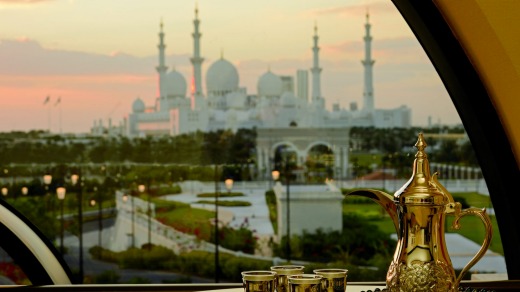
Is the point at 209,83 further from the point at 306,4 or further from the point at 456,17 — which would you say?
the point at 456,17

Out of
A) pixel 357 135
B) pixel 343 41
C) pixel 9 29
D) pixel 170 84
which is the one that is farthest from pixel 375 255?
pixel 9 29

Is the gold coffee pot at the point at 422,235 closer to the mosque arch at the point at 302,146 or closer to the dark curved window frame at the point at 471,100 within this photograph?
the dark curved window frame at the point at 471,100

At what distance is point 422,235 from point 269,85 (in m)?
23.2

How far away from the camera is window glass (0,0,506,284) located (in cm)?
2130

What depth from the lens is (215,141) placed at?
24.7 meters

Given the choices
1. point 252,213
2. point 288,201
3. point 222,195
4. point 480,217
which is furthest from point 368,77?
point 480,217

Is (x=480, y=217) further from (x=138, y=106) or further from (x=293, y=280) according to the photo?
(x=138, y=106)

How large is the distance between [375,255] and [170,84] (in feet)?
24.7

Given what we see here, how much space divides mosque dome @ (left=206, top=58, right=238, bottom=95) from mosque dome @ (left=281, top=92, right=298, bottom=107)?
1741 millimetres

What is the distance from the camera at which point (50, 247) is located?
9.05ft

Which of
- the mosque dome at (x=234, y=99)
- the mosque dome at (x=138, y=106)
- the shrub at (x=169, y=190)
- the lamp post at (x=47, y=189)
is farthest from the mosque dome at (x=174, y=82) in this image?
the lamp post at (x=47, y=189)

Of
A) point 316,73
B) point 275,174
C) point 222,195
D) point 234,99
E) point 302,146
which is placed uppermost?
point 316,73

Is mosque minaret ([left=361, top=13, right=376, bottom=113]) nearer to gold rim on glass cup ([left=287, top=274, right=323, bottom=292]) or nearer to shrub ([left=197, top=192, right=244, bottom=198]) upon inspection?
shrub ([left=197, top=192, right=244, bottom=198])

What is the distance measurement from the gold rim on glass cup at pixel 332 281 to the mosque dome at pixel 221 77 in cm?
2212
